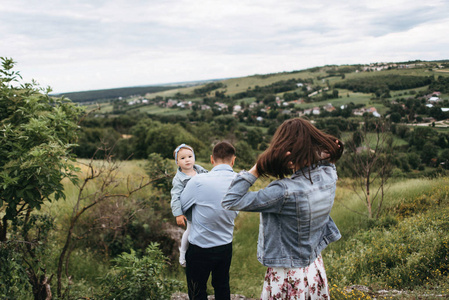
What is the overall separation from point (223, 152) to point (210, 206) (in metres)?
0.55

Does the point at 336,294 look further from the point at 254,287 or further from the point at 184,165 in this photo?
the point at 184,165

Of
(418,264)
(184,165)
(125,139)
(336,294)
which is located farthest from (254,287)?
(125,139)

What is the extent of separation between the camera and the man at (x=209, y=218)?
105 inches

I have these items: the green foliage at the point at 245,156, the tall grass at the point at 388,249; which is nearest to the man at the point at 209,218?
the tall grass at the point at 388,249

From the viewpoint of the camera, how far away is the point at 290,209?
183 centimetres

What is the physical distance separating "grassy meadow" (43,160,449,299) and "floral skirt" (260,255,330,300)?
1.35 meters

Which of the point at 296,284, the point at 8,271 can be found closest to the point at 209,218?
the point at 296,284

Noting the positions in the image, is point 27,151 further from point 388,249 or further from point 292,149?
point 388,249

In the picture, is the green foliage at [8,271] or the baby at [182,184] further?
the baby at [182,184]

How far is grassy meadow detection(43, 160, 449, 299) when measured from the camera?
3980 mm

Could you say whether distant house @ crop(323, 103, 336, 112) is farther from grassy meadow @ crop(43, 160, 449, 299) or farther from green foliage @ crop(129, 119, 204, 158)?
grassy meadow @ crop(43, 160, 449, 299)

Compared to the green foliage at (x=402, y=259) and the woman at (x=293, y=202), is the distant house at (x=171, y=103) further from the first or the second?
the woman at (x=293, y=202)

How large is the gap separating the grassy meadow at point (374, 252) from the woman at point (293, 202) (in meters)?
Answer: 1.58

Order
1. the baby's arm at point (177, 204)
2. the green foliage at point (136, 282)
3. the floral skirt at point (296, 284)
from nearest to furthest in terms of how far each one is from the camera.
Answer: the floral skirt at point (296, 284), the baby's arm at point (177, 204), the green foliage at point (136, 282)
